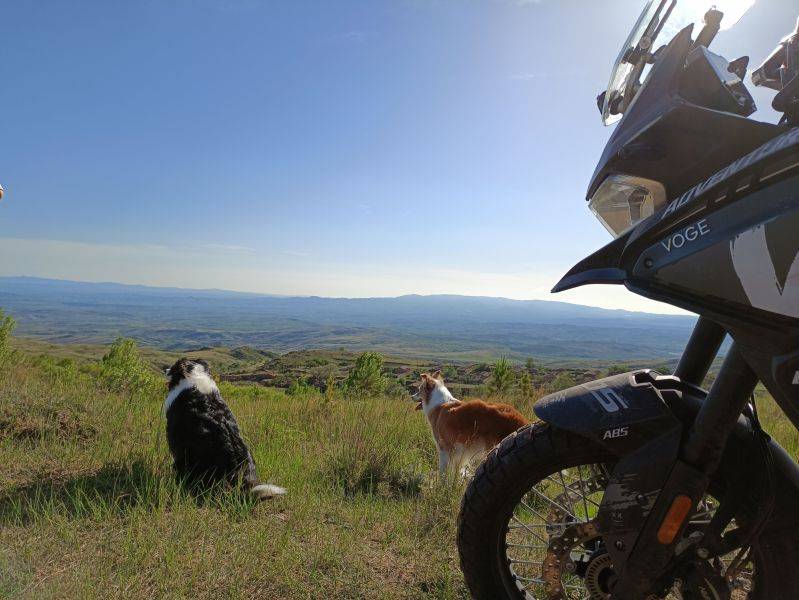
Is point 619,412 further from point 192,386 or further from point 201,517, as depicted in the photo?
point 192,386

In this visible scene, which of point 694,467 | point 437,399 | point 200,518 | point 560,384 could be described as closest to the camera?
point 694,467

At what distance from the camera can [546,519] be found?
6.21ft

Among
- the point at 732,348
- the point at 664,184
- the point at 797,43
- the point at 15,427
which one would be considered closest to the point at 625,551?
the point at 732,348

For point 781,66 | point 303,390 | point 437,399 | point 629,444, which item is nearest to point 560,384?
point 437,399

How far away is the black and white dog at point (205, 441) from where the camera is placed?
3389 mm

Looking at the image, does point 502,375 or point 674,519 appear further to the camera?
point 502,375

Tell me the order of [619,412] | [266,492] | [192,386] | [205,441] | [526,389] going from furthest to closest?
1. [526,389]
2. [192,386]
3. [205,441]
4. [266,492]
5. [619,412]

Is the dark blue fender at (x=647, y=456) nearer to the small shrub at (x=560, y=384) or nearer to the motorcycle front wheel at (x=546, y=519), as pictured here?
the motorcycle front wheel at (x=546, y=519)

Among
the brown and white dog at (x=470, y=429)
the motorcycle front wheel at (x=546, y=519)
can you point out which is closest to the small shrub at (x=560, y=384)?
the brown and white dog at (x=470, y=429)

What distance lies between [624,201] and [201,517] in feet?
9.12

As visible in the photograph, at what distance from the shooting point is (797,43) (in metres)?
1.42

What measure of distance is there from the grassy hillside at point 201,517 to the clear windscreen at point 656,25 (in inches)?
91.3

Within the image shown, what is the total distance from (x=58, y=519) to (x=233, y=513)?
0.93m

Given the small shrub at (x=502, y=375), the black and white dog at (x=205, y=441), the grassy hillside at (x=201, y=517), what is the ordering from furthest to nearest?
the small shrub at (x=502, y=375), the black and white dog at (x=205, y=441), the grassy hillside at (x=201, y=517)
